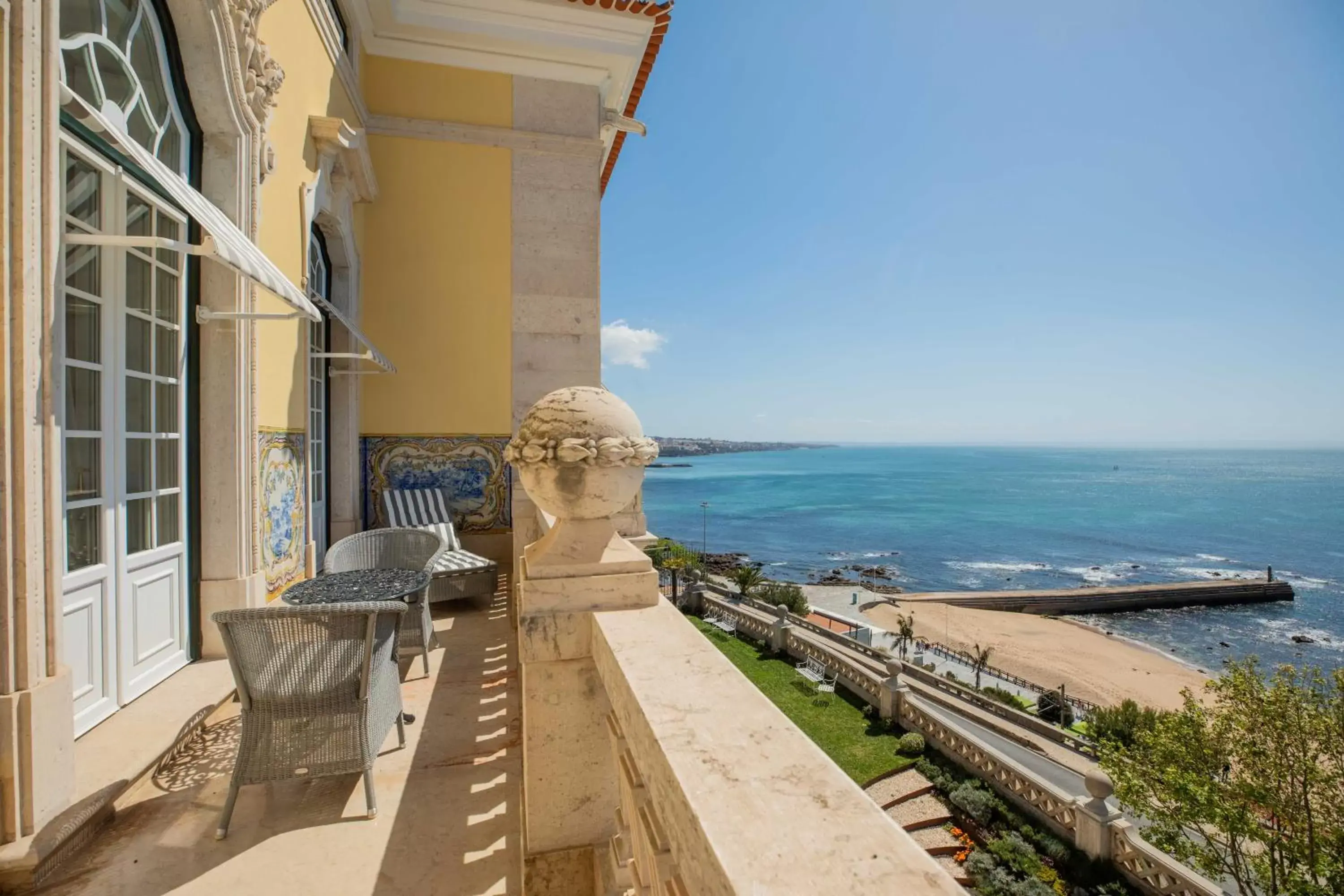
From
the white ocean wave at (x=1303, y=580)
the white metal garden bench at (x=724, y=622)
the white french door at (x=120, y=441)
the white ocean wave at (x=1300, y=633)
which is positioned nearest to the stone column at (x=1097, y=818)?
the white french door at (x=120, y=441)

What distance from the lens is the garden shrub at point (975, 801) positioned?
12172 mm

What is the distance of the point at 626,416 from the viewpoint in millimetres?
2113

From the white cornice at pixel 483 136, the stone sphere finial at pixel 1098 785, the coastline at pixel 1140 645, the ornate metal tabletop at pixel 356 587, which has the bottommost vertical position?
the coastline at pixel 1140 645

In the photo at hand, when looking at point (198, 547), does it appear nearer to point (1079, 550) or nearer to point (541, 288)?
point (541, 288)

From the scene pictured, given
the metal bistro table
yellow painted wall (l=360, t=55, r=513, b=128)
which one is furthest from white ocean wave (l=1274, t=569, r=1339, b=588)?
the metal bistro table

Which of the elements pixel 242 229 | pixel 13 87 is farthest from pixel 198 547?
pixel 13 87

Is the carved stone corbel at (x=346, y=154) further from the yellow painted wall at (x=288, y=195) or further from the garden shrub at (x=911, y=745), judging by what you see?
the garden shrub at (x=911, y=745)

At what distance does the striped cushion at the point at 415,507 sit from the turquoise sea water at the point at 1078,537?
31.4 m

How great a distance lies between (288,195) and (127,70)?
189 centimetres

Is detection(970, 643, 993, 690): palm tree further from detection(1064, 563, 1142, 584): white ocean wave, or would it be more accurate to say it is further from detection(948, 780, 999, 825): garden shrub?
detection(1064, 563, 1142, 584): white ocean wave

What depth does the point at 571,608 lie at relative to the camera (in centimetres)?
207

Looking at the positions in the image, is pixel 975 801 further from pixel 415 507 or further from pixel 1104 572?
pixel 1104 572

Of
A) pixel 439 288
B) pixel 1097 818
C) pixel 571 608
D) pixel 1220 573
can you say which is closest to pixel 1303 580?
pixel 1220 573

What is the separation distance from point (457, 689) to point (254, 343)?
119 inches
